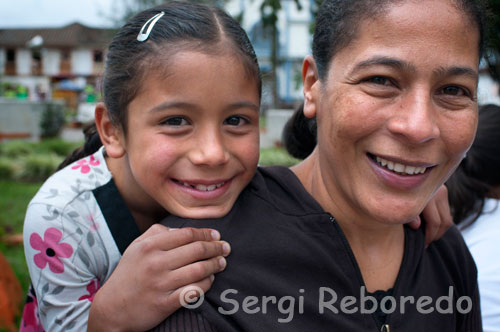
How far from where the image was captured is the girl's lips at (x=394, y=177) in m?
1.56

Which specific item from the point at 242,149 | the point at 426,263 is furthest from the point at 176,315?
the point at 426,263

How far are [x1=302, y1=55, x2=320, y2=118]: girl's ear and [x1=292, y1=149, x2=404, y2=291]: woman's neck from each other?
24cm

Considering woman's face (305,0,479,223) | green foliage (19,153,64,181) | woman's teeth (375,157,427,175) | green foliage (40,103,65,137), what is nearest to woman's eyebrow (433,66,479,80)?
woman's face (305,0,479,223)

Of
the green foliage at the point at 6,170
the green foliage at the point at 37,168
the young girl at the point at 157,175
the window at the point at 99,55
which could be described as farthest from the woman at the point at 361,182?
the green foliage at the point at 6,170

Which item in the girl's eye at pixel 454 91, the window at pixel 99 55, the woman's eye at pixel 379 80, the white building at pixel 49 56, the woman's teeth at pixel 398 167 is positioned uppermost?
the woman's eye at pixel 379 80

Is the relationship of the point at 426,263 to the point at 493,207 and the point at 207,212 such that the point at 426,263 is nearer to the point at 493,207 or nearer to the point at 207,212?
the point at 207,212

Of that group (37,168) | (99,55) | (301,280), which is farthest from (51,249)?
(99,55)

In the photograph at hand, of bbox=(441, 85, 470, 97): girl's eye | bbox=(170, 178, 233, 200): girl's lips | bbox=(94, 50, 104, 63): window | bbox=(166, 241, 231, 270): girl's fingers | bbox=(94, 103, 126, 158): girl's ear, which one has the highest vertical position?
bbox=(441, 85, 470, 97): girl's eye

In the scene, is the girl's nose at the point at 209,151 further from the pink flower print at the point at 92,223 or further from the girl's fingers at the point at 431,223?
the girl's fingers at the point at 431,223

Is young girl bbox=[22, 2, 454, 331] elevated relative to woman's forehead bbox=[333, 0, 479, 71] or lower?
lower

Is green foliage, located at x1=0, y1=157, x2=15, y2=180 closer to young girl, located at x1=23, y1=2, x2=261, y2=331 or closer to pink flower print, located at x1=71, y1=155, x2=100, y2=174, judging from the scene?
pink flower print, located at x1=71, y1=155, x2=100, y2=174

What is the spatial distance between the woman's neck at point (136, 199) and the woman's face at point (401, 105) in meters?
0.92

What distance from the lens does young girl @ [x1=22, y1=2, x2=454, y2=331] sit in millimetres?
1537

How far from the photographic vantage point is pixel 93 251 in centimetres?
203
